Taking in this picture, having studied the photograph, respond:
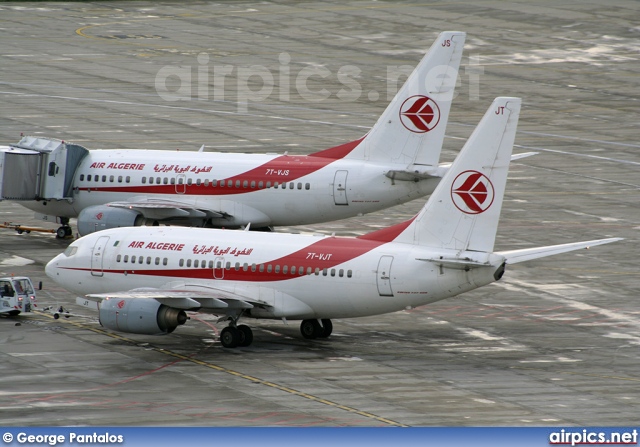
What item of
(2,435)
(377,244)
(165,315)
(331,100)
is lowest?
(2,435)

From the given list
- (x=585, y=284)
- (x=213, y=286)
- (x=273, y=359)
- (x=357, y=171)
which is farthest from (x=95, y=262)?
(x=585, y=284)

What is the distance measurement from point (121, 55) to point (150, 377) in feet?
276

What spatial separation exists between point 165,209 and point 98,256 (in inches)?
581

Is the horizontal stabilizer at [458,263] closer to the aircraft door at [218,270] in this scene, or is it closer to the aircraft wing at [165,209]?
the aircraft door at [218,270]

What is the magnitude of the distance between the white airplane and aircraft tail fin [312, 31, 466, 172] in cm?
5

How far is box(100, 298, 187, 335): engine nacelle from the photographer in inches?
2076

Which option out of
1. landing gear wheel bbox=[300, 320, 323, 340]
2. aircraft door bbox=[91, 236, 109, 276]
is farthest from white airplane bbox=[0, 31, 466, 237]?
landing gear wheel bbox=[300, 320, 323, 340]

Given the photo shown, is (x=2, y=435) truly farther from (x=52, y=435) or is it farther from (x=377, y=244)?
(x=377, y=244)

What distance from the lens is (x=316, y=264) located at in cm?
5322

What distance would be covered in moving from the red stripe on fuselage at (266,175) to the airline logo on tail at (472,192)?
2026cm

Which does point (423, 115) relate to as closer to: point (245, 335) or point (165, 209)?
point (165, 209)

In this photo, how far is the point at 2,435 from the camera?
1544 inches

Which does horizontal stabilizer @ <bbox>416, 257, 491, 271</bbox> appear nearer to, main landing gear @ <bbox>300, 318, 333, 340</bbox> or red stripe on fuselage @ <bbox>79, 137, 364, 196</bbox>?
main landing gear @ <bbox>300, 318, 333, 340</bbox>

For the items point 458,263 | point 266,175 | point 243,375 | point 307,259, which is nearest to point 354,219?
point 266,175
